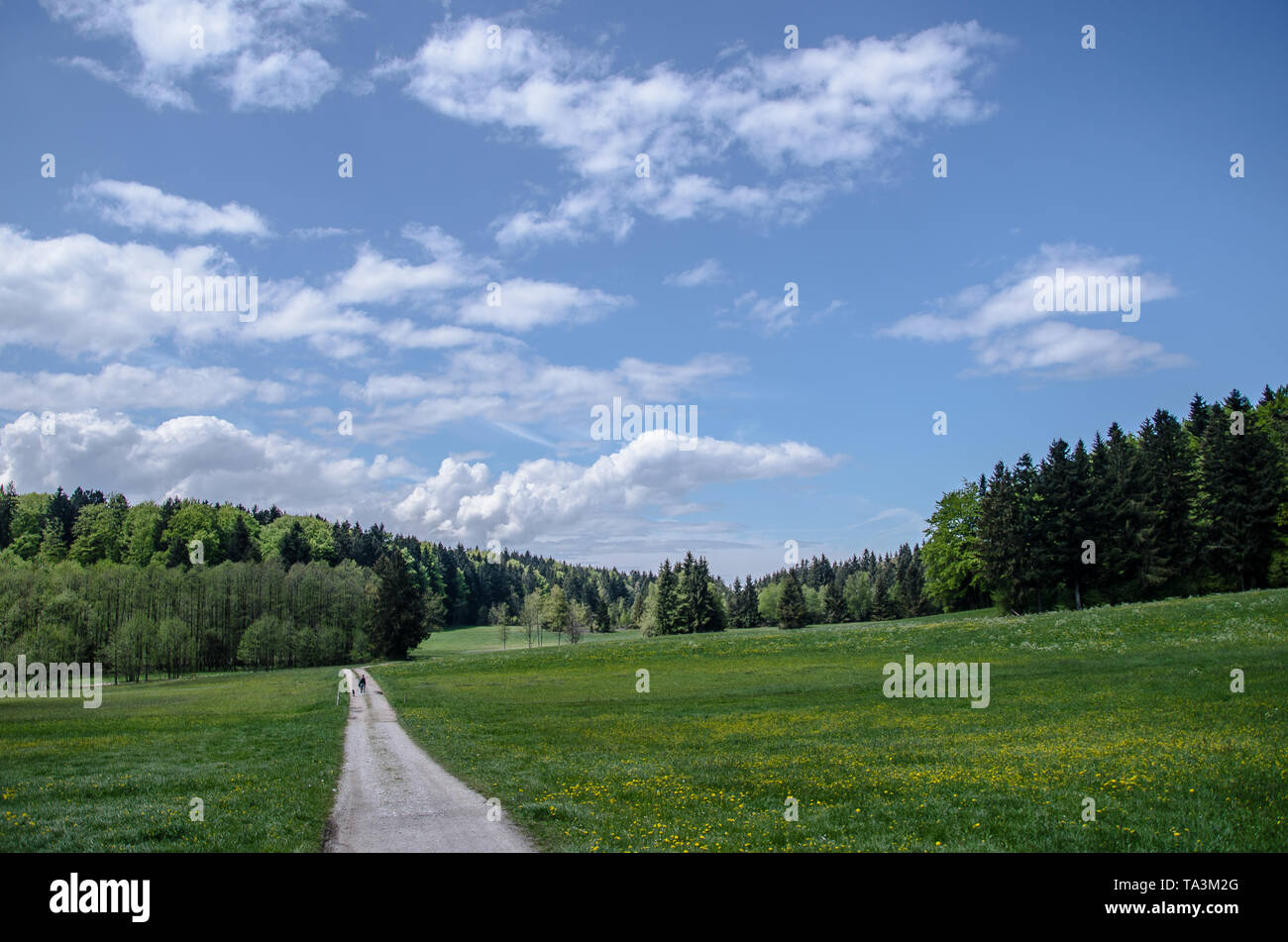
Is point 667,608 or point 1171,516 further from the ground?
point 1171,516

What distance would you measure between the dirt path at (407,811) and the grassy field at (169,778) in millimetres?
504

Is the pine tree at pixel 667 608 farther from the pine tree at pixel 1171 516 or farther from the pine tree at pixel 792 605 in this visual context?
the pine tree at pixel 1171 516


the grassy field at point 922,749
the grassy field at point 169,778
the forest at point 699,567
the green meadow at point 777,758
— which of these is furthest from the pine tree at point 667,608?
the grassy field at point 169,778

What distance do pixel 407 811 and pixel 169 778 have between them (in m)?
8.88

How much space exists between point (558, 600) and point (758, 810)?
120034 millimetres

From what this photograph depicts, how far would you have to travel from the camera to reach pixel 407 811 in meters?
14.2

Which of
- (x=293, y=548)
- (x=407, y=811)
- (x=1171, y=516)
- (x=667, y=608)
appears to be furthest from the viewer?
(x=293, y=548)

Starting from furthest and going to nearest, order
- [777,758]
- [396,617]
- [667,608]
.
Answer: [667,608] < [396,617] < [777,758]

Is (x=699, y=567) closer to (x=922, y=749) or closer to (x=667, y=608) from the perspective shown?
(x=667, y=608)

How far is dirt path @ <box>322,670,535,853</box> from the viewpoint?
11.7 m

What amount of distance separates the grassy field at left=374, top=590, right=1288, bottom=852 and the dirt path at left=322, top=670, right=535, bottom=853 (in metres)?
0.66

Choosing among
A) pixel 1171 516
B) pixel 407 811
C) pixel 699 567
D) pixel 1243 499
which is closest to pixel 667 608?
pixel 699 567
